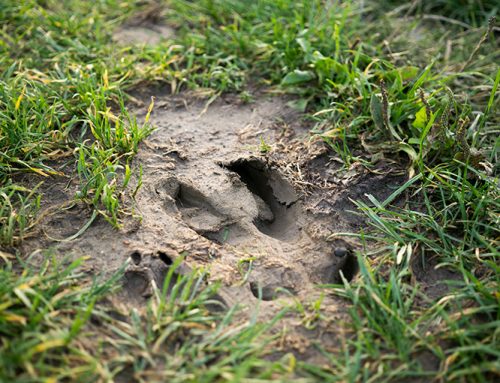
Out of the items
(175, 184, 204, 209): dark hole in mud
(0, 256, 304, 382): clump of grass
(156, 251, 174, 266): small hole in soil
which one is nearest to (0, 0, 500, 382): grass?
(0, 256, 304, 382): clump of grass

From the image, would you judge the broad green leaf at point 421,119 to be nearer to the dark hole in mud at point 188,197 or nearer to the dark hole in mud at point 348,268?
the dark hole in mud at point 348,268

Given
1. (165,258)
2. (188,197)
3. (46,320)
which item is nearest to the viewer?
(46,320)

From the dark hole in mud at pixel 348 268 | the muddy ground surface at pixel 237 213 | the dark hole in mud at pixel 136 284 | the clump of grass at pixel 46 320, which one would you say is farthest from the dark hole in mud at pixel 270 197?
the clump of grass at pixel 46 320

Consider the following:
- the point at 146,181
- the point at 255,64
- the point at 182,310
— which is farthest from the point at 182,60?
the point at 182,310

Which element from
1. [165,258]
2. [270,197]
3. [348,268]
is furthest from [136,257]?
[348,268]

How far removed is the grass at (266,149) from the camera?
6.43 feet

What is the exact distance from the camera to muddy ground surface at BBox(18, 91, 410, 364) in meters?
2.25

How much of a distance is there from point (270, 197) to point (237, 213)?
278 millimetres

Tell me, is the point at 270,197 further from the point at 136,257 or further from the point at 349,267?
the point at 136,257

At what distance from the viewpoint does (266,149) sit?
2.86 m

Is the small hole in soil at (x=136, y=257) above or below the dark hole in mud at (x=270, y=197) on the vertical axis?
above

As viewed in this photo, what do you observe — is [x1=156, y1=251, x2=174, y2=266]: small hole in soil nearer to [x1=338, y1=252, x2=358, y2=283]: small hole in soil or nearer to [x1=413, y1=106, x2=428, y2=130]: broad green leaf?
[x1=338, y1=252, x2=358, y2=283]: small hole in soil

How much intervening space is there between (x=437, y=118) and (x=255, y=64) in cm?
117

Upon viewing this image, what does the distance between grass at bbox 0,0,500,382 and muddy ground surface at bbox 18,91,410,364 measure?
7 cm
